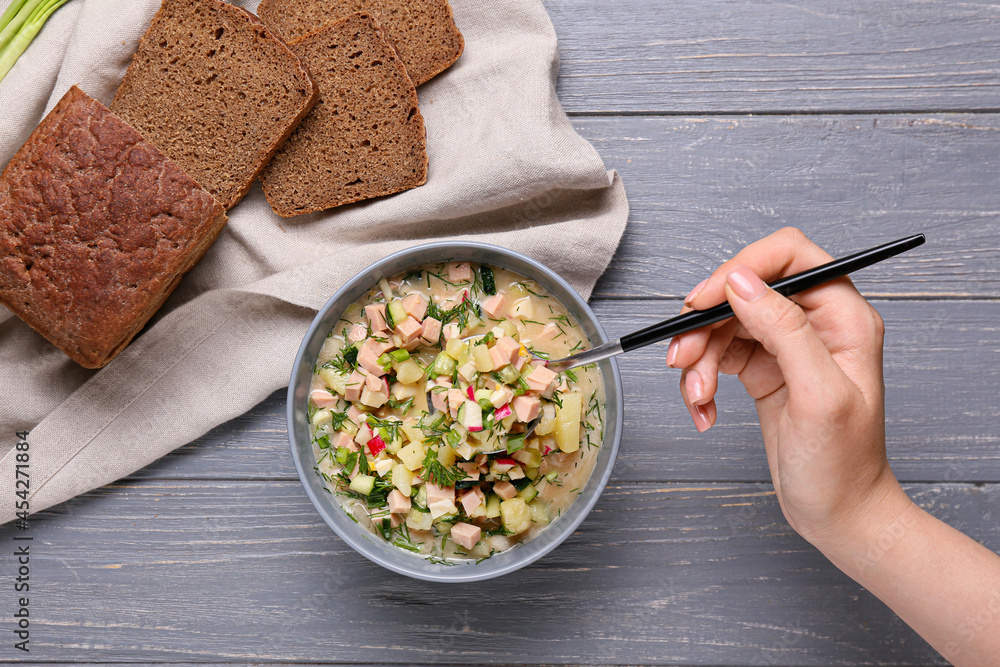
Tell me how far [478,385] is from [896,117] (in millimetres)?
1616

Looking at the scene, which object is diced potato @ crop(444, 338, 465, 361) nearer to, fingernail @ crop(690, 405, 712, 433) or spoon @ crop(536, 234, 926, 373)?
spoon @ crop(536, 234, 926, 373)

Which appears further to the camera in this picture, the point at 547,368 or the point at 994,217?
the point at 994,217

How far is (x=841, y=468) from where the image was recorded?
1.59 meters

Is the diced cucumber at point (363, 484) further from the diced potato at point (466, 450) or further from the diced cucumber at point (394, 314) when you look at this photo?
the diced cucumber at point (394, 314)

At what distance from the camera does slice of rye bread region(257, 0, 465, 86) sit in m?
2.08

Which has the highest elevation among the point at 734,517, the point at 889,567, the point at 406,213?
the point at 406,213

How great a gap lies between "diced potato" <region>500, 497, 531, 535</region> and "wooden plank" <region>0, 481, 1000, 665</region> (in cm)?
37

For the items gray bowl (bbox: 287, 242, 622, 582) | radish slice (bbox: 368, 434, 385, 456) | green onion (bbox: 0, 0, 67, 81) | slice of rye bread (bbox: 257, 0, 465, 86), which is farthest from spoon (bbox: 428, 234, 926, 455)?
green onion (bbox: 0, 0, 67, 81)

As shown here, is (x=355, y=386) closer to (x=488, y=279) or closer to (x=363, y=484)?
(x=363, y=484)

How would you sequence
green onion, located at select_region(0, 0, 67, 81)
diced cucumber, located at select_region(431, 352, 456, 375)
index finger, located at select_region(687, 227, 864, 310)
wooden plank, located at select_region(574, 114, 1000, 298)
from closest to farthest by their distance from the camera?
index finger, located at select_region(687, 227, 864, 310) < diced cucumber, located at select_region(431, 352, 456, 375) < green onion, located at select_region(0, 0, 67, 81) < wooden plank, located at select_region(574, 114, 1000, 298)

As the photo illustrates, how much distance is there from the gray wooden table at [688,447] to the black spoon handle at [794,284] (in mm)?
468

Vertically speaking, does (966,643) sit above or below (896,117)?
below

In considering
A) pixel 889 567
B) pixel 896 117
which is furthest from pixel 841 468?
pixel 896 117

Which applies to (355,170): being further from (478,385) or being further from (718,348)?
(718,348)
